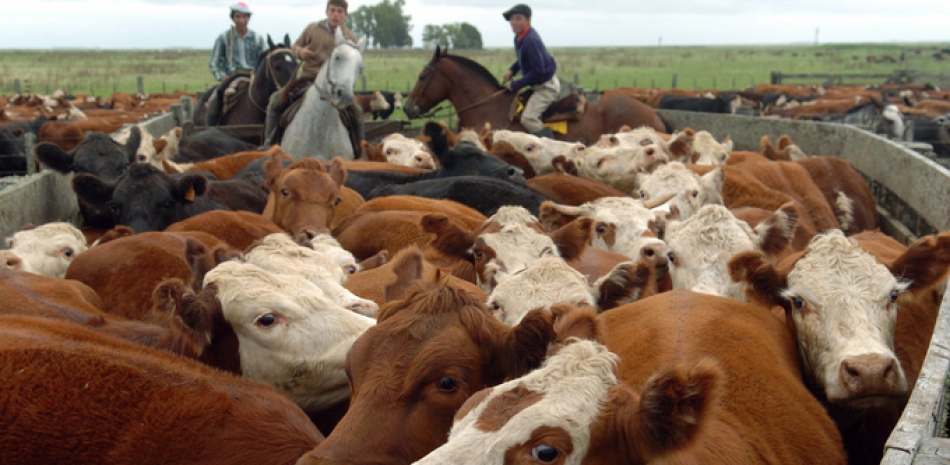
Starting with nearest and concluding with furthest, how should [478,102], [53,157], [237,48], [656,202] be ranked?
[656,202]
[53,157]
[478,102]
[237,48]

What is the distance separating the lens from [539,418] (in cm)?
191

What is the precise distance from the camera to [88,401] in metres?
2.28

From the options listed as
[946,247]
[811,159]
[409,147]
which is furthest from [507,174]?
[946,247]

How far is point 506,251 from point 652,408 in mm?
2249

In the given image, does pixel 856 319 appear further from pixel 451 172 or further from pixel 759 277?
pixel 451 172

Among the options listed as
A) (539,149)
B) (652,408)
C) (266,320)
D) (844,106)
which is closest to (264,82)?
(539,149)

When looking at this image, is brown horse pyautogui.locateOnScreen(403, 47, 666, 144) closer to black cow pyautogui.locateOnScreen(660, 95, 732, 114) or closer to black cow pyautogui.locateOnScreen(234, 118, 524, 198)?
black cow pyautogui.locateOnScreen(234, 118, 524, 198)

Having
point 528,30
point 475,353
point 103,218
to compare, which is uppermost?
point 528,30

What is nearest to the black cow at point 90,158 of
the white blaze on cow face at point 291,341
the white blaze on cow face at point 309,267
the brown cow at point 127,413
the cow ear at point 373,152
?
the cow ear at point 373,152

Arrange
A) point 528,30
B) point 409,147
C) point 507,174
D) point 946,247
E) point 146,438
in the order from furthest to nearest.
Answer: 1. point 528,30
2. point 409,147
3. point 507,174
4. point 946,247
5. point 146,438

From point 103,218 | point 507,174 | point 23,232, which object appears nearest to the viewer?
point 23,232

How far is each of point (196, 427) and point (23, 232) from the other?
3757 millimetres

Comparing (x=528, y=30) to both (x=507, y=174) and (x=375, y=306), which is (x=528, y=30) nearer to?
(x=507, y=174)

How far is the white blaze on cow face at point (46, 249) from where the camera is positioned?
4.92 meters
